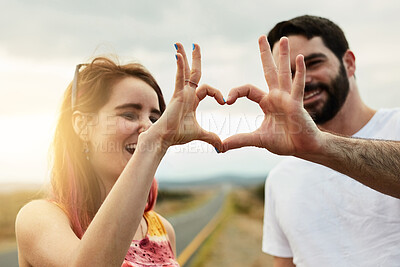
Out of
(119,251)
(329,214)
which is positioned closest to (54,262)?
(119,251)

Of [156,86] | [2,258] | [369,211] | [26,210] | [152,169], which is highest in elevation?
[156,86]

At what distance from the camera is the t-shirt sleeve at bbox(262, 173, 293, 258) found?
13.4ft

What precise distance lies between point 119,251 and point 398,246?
7.75ft

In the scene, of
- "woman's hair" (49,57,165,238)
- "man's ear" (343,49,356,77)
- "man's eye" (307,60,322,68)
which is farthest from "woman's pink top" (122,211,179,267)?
"man's ear" (343,49,356,77)

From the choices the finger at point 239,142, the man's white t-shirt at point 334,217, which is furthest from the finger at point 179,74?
the man's white t-shirt at point 334,217

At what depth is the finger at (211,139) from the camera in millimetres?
2516

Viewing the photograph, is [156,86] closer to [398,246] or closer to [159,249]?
[159,249]

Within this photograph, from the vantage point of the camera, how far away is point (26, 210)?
254cm

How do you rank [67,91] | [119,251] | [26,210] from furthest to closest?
[67,91] < [26,210] < [119,251]

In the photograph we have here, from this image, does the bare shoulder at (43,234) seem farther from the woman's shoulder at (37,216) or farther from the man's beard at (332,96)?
the man's beard at (332,96)

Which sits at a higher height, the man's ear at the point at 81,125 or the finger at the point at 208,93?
the finger at the point at 208,93

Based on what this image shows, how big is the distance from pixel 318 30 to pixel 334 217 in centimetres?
193

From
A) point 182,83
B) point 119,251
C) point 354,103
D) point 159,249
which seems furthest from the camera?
point 354,103

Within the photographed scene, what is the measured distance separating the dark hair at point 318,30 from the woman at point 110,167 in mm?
1901
